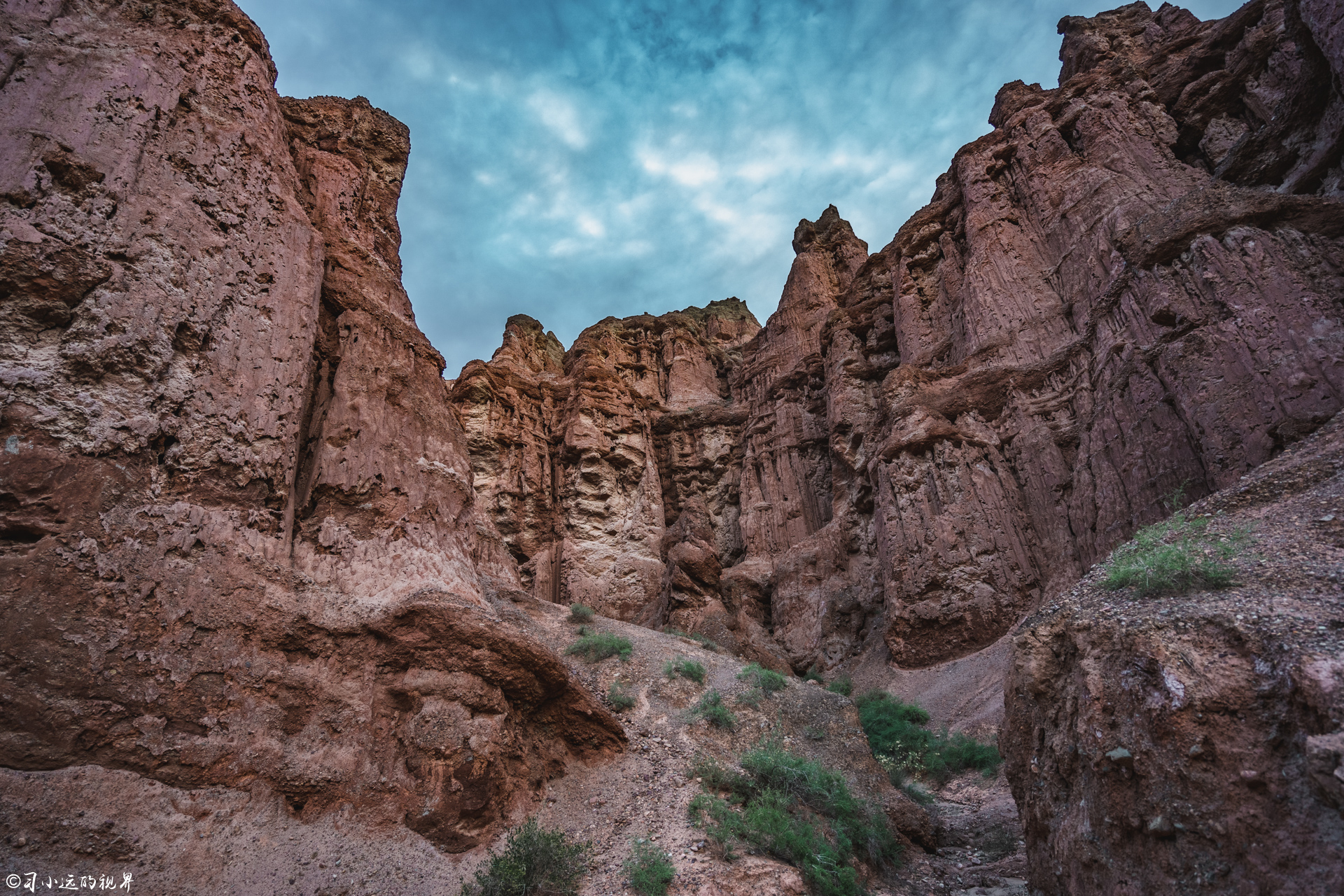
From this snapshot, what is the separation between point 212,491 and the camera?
6.32 m

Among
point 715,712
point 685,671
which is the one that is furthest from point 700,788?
point 685,671

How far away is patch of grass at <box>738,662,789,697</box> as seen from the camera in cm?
1158

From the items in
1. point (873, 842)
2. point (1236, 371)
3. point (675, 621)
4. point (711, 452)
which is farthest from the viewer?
point (711, 452)

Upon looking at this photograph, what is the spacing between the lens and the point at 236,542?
631 cm

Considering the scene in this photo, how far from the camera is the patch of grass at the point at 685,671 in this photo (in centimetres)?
1165

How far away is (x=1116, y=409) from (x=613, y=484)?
75.8 ft

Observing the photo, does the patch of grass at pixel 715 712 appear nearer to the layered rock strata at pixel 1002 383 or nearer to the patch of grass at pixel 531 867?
the patch of grass at pixel 531 867

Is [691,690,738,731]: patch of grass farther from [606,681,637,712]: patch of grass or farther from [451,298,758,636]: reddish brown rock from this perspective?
[451,298,758,636]: reddish brown rock

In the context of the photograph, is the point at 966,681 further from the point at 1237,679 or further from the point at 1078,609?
the point at 1237,679

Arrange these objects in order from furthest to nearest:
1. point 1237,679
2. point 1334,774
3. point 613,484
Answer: point 613,484 → point 1237,679 → point 1334,774

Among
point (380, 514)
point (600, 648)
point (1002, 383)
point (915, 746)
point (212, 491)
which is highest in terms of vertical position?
point (1002, 383)

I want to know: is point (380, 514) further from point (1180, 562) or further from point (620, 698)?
point (1180, 562)

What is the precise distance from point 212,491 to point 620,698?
7035 mm

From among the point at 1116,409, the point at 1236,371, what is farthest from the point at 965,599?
the point at 1236,371
